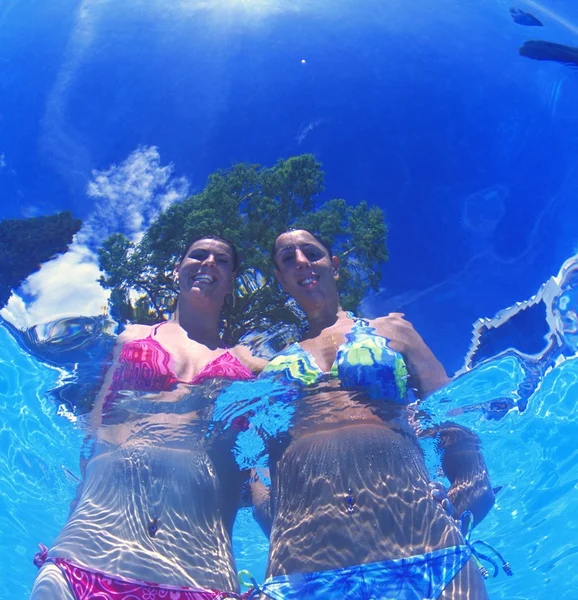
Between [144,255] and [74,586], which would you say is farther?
[144,255]

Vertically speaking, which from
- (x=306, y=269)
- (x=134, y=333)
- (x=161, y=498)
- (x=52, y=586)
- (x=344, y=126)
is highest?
(x=344, y=126)

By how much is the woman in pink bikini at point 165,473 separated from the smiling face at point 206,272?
0.04 feet

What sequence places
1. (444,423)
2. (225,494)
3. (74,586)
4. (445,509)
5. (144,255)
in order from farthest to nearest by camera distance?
1. (444,423)
2. (144,255)
3. (225,494)
4. (445,509)
5. (74,586)

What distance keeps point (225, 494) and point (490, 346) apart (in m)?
4.10

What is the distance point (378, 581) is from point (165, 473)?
2.05m

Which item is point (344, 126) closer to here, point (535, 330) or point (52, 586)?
point (535, 330)

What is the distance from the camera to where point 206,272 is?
15.6ft

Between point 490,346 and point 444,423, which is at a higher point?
point 490,346

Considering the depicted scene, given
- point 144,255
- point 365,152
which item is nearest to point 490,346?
point 365,152

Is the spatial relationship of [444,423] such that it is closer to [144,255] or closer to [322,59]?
[144,255]

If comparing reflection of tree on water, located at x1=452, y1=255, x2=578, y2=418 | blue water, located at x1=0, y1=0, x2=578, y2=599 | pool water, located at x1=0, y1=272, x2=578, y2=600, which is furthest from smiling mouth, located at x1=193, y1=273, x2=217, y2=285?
reflection of tree on water, located at x1=452, y1=255, x2=578, y2=418

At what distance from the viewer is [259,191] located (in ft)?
19.1

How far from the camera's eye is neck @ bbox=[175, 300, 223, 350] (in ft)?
15.5

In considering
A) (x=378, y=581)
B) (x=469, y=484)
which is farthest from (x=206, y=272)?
(x=469, y=484)
